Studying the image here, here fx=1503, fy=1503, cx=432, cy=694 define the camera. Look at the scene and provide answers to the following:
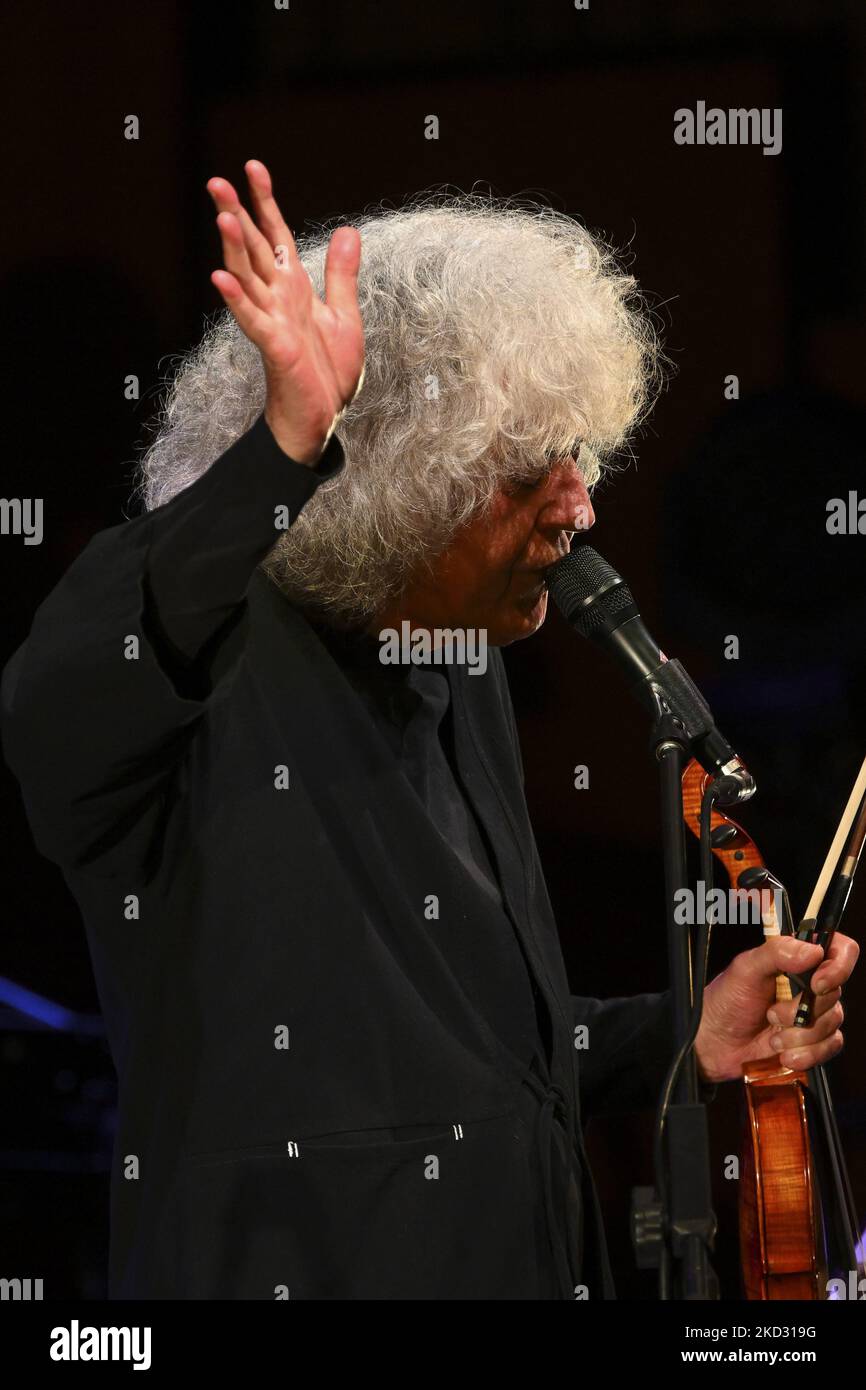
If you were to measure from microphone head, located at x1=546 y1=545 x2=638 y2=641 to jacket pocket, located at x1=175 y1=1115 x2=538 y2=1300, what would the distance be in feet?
1.55

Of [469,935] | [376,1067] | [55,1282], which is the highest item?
[469,935]

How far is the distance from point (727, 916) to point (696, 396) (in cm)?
116

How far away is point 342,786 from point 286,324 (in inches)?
18.9

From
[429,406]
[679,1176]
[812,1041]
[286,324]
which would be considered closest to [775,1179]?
[812,1041]

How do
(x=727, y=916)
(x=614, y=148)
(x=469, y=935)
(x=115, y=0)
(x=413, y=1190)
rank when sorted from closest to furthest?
(x=413, y=1190), (x=469, y=935), (x=727, y=916), (x=115, y=0), (x=614, y=148)

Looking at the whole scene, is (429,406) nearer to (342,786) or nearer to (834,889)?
(342,786)

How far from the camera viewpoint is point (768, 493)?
2.50m

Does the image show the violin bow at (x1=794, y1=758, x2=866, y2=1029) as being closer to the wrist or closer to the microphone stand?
the microphone stand

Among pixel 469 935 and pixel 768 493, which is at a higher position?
pixel 768 493

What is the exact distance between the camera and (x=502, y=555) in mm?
1531

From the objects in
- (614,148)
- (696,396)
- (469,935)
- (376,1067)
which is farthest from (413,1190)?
(614,148)

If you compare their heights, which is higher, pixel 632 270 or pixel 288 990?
pixel 632 270

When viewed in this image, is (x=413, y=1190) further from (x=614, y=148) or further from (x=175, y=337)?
(x=614, y=148)

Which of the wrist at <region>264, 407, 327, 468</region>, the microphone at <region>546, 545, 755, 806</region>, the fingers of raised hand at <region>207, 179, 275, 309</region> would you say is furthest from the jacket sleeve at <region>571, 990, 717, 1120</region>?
the fingers of raised hand at <region>207, 179, 275, 309</region>
